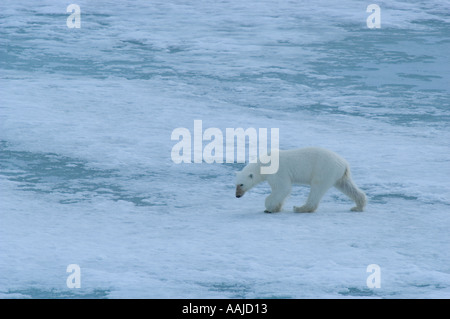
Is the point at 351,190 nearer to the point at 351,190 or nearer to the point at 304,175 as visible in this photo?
the point at 351,190

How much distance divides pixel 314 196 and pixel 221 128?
2.79 m

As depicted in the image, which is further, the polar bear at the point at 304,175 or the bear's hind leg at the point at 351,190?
the bear's hind leg at the point at 351,190

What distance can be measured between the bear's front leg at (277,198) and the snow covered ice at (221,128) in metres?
0.08

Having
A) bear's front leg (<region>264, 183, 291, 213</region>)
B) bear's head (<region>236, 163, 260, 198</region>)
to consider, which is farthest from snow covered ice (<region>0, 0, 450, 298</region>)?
bear's head (<region>236, 163, 260, 198</region>)

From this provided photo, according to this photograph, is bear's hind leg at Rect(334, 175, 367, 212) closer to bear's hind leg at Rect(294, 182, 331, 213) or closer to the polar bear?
the polar bear

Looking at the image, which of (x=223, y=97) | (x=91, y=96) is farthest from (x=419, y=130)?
(x=91, y=96)

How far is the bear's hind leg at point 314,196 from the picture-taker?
5.71m

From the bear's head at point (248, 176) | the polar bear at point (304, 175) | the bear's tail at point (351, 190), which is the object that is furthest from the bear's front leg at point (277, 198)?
the bear's tail at point (351, 190)

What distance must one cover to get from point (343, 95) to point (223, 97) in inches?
55.6

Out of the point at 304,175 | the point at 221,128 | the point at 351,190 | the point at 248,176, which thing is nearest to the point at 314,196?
the point at 304,175

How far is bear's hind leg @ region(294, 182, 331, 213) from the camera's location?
5.71 m

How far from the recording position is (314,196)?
574 cm

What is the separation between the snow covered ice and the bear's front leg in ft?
0.26

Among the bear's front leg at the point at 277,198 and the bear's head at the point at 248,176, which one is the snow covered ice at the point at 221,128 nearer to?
the bear's front leg at the point at 277,198
